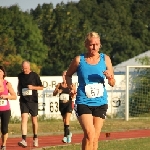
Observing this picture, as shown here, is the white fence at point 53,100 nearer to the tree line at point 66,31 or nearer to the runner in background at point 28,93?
the runner in background at point 28,93

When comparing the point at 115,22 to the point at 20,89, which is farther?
the point at 115,22

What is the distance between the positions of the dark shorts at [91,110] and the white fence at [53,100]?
17523 millimetres

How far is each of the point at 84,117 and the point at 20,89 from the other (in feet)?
23.6

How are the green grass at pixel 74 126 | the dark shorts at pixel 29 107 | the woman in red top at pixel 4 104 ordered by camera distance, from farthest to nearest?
the green grass at pixel 74 126 → the dark shorts at pixel 29 107 → the woman in red top at pixel 4 104

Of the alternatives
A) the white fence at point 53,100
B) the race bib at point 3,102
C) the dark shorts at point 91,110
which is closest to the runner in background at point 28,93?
the race bib at point 3,102

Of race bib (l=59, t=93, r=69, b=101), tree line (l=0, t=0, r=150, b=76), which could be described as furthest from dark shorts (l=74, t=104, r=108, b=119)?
tree line (l=0, t=0, r=150, b=76)

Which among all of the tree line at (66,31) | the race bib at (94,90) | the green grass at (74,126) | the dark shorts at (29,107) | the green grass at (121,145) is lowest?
the green grass at (121,145)

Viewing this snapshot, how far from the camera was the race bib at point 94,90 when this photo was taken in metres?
11.7

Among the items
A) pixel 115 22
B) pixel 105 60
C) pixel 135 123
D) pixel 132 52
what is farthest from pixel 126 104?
pixel 115 22

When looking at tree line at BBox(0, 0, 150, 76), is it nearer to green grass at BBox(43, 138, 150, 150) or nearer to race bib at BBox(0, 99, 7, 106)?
green grass at BBox(43, 138, 150, 150)

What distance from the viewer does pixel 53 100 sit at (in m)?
30.3

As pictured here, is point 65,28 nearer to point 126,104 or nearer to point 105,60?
point 126,104

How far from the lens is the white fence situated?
29.5 metres

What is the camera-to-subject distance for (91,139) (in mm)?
11523
